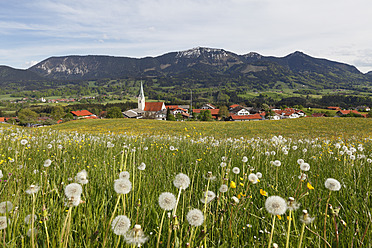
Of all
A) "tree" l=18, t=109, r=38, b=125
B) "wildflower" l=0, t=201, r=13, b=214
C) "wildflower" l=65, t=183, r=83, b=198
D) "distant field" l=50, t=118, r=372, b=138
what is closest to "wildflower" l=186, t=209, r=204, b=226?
"wildflower" l=65, t=183, r=83, b=198

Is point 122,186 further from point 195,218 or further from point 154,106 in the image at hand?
point 154,106

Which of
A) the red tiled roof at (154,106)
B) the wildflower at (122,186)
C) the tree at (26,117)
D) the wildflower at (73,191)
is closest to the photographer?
the wildflower at (73,191)

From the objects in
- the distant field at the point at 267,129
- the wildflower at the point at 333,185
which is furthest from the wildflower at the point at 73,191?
the distant field at the point at 267,129

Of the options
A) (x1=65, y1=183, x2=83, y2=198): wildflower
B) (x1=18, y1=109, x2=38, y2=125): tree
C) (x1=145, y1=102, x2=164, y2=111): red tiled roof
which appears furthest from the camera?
(x1=145, y1=102, x2=164, y2=111): red tiled roof

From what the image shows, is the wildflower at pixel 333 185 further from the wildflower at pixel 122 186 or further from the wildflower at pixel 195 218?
the wildflower at pixel 122 186

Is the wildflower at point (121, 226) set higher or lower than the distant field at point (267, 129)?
higher

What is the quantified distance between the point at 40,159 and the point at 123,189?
13.9 ft

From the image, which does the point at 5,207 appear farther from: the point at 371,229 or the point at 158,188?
the point at 371,229

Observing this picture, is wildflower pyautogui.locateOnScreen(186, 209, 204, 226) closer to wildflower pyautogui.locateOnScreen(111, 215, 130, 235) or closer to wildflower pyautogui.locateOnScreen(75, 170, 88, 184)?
wildflower pyautogui.locateOnScreen(111, 215, 130, 235)

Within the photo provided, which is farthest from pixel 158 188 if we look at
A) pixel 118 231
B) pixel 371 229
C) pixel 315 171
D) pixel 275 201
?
pixel 315 171

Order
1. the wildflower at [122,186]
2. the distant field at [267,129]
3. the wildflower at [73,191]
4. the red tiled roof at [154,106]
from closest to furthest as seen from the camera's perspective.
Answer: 1. the wildflower at [73,191]
2. the wildflower at [122,186]
3. the distant field at [267,129]
4. the red tiled roof at [154,106]

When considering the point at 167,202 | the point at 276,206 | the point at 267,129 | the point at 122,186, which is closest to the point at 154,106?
the point at 267,129

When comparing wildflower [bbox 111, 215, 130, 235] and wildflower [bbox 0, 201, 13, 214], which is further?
wildflower [bbox 0, 201, 13, 214]

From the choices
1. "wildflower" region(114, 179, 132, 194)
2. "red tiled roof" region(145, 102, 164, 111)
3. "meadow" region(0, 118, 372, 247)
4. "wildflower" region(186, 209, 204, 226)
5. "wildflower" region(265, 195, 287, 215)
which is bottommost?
"red tiled roof" region(145, 102, 164, 111)
